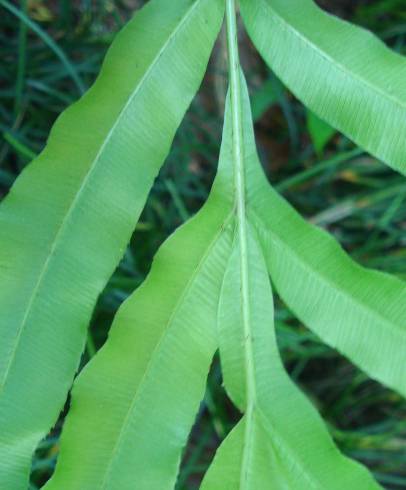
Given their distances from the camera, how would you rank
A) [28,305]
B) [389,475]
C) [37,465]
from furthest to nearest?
1. [389,475]
2. [37,465]
3. [28,305]

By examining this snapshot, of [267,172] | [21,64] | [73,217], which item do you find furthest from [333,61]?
[267,172]

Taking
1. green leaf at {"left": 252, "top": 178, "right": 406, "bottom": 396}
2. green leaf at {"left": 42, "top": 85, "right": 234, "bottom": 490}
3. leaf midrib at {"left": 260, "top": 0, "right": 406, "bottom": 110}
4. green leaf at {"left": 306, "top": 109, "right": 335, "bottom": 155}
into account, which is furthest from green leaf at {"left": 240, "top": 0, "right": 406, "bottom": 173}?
green leaf at {"left": 306, "top": 109, "right": 335, "bottom": 155}

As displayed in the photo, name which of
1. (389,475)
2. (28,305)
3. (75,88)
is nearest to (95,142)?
(28,305)

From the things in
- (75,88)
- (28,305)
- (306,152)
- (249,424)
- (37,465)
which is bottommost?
(37,465)

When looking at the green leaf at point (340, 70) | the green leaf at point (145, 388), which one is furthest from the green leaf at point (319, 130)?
the green leaf at point (145, 388)

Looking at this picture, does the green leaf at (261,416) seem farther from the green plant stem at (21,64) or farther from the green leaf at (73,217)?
the green plant stem at (21,64)

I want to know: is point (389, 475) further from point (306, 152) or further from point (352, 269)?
point (352, 269)

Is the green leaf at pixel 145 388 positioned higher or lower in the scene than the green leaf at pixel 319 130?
lower
